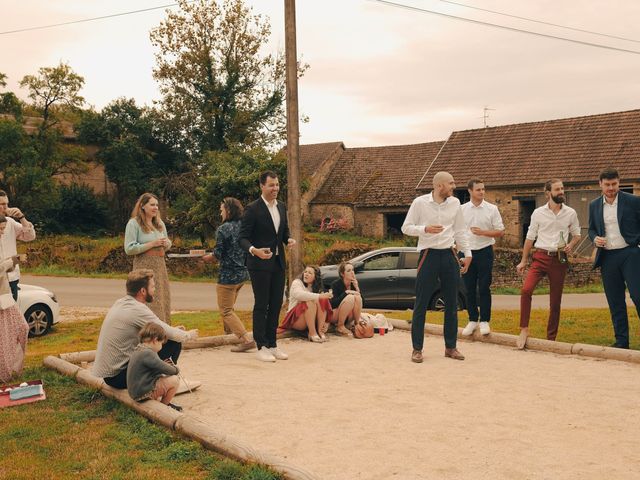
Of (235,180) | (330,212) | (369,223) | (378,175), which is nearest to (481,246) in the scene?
(235,180)

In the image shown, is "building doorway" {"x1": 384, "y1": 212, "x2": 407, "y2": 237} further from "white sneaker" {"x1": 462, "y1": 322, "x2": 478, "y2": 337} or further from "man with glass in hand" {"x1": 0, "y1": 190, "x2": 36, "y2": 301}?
"man with glass in hand" {"x1": 0, "y1": 190, "x2": 36, "y2": 301}

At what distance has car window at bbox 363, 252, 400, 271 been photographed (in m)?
15.8

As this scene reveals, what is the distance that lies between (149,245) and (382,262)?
28.9 feet

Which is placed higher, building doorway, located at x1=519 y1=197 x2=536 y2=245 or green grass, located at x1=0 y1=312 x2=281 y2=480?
building doorway, located at x1=519 y1=197 x2=536 y2=245

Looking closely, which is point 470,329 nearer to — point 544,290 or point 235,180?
point 544,290

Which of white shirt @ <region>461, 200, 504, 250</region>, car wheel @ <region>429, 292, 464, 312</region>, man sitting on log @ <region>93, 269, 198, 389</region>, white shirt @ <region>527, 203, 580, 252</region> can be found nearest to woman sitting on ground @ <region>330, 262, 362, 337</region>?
white shirt @ <region>461, 200, 504, 250</region>

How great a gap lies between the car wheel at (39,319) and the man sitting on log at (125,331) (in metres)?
7.87

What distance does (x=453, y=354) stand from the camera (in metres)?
8.34

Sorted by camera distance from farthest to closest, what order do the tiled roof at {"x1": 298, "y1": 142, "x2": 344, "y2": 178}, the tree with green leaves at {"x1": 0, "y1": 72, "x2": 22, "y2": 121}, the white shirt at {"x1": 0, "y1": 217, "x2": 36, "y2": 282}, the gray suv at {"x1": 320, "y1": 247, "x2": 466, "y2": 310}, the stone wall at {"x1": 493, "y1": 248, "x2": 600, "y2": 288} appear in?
the tiled roof at {"x1": 298, "y1": 142, "x2": 344, "y2": 178} → the tree with green leaves at {"x1": 0, "y1": 72, "x2": 22, "y2": 121} → the stone wall at {"x1": 493, "y1": 248, "x2": 600, "y2": 288} → the gray suv at {"x1": 320, "y1": 247, "x2": 466, "y2": 310} → the white shirt at {"x1": 0, "y1": 217, "x2": 36, "y2": 282}

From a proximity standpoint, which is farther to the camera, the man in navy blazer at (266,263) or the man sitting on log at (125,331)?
the man in navy blazer at (266,263)

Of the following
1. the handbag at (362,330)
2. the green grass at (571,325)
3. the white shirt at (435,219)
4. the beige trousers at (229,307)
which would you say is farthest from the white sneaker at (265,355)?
the green grass at (571,325)

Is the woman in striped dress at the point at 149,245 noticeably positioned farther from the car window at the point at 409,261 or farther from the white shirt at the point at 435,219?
the car window at the point at 409,261

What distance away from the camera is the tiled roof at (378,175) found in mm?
39750

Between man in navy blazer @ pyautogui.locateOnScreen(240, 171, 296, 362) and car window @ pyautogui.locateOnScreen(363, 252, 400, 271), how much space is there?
739 centimetres
